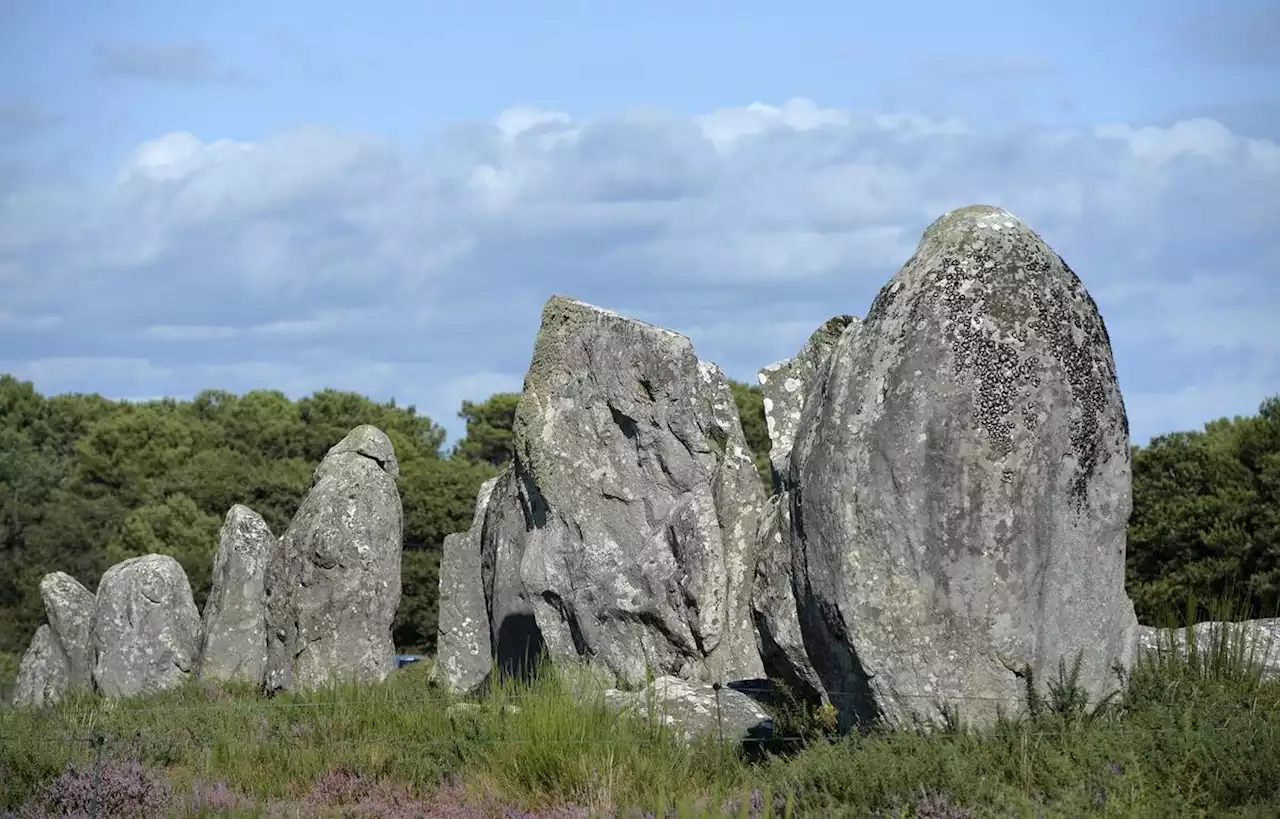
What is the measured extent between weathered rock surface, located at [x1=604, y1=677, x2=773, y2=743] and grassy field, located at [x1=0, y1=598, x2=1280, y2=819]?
1.23ft

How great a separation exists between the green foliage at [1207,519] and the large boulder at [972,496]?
17.0 metres

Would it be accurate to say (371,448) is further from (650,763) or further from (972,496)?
(972,496)

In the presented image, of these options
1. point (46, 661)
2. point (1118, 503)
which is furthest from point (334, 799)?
point (46, 661)

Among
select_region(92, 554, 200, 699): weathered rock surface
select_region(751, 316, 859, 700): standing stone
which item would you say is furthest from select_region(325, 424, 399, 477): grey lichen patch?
select_region(751, 316, 859, 700): standing stone

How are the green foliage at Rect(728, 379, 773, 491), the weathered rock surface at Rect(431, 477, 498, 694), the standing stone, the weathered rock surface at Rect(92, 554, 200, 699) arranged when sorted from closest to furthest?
the standing stone → the weathered rock surface at Rect(431, 477, 498, 694) → the weathered rock surface at Rect(92, 554, 200, 699) → the green foliage at Rect(728, 379, 773, 491)

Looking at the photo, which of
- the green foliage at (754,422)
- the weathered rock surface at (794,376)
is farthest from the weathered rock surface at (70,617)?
the green foliage at (754,422)

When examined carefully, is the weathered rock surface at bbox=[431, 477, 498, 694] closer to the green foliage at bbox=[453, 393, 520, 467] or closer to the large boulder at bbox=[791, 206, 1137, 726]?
the large boulder at bbox=[791, 206, 1137, 726]

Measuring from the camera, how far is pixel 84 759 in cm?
1121

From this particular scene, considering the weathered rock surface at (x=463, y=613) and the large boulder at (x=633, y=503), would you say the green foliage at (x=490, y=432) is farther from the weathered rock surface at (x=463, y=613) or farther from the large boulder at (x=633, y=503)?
the large boulder at (x=633, y=503)

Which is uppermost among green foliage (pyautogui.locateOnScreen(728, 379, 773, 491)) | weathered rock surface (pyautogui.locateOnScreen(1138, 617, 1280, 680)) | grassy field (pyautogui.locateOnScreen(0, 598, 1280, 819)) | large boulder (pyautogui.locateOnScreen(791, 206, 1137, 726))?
green foliage (pyautogui.locateOnScreen(728, 379, 773, 491))

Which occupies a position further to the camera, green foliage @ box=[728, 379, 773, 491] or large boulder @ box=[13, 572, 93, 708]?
green foliage @ box=[728, 379, 773, 491]

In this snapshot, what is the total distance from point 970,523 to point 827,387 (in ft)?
4.05

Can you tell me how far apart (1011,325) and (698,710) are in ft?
12.7

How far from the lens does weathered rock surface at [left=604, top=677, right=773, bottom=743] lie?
11.0 meters
